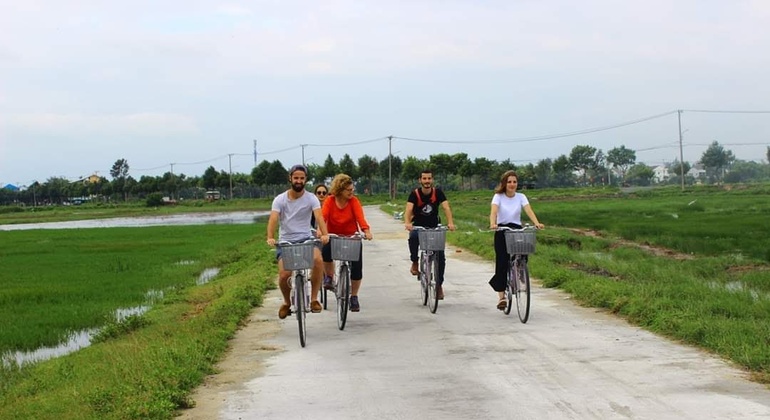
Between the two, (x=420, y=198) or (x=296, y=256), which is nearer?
(x=296, y=256)

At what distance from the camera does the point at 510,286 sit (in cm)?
912

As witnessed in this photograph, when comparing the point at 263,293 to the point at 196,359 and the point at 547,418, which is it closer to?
the point at 196,359

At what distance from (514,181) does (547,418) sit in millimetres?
4446

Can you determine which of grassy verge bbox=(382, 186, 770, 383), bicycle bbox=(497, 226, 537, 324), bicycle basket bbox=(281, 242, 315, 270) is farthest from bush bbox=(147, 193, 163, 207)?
bicycle basket bbox=(281, 242, 315, 270)

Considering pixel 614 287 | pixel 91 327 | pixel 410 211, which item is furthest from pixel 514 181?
pixel 91 327

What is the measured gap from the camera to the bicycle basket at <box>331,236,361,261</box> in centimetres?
848

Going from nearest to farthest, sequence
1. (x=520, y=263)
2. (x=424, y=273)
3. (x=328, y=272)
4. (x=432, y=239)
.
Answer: (x=520, y=263), (x=432, y=239), (x=328, y=272), (x=424, y=273)

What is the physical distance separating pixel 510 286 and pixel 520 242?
2.29 feet

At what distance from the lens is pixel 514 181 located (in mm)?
9117

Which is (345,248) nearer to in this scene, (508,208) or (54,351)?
(508,208)

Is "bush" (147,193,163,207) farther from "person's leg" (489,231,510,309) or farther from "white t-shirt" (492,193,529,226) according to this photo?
"white t-shirt" (492,193,529,226)

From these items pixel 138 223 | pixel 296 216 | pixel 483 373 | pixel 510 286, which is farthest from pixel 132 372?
pixel 138 223

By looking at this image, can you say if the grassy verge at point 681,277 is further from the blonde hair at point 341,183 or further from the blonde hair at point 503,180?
the blonde hair at point 341,183

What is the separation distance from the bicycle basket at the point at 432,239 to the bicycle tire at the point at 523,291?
1027mm
